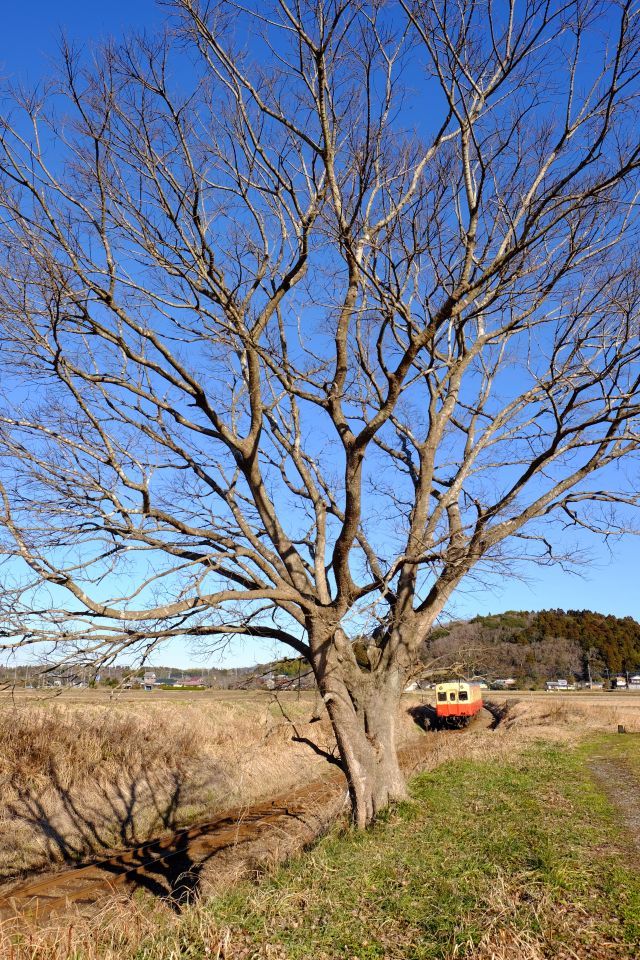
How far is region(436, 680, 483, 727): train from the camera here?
32.6m

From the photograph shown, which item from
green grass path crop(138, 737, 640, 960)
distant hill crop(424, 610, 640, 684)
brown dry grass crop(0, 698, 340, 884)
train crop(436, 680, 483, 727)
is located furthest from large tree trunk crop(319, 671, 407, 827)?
distant hill crop(424, 610, 640, 684)

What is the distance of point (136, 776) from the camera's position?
14664mm

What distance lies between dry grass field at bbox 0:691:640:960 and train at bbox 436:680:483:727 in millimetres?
10949

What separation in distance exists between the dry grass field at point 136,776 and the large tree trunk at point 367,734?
474 millimetres

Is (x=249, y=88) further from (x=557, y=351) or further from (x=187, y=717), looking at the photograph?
(x=187, y=717)

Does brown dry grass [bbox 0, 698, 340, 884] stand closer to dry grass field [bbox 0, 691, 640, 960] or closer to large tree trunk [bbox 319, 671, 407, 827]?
dry grass field [bbox 0, 691, 640, 960]

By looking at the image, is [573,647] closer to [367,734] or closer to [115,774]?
[115,774]

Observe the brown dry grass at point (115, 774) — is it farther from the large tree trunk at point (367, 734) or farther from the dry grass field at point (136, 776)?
the large tree trunk at point (367, 734)

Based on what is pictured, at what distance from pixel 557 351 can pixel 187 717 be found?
52.5 ft

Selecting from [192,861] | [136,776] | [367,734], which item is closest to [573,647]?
[136,776]

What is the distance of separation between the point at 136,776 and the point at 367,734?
7737 millimetres

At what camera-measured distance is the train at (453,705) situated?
3256 cm

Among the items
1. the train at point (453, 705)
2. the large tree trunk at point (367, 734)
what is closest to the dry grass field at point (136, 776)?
the large tree trunk at point (367, 734)

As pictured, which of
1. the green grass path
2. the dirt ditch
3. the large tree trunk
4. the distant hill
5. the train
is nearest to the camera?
the green grass path
